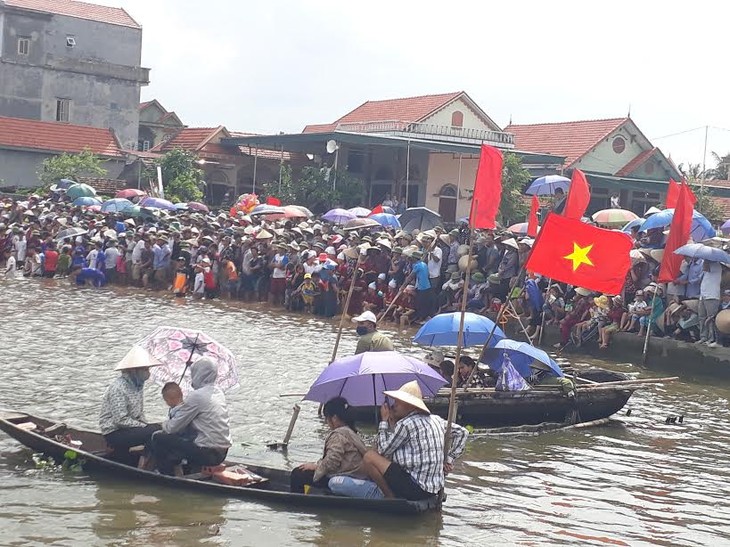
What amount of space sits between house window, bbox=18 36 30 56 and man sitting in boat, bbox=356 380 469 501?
52.3 meters

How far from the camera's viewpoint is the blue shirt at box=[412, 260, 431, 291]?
23.7 meters

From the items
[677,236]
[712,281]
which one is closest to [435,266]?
[677,236]

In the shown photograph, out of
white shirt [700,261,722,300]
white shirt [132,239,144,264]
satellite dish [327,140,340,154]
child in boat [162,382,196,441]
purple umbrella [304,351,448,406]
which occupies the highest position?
satellite dish [327,140,340,154]

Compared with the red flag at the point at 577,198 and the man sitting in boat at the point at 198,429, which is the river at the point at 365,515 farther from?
the red flag at the point at 577,198

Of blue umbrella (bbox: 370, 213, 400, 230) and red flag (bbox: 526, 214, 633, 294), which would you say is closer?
red flag (bbox: 526, 214, 633, 294)

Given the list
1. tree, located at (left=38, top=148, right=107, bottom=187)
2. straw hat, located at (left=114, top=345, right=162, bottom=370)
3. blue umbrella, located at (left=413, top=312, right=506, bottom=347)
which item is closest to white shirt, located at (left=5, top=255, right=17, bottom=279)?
tree, located at (left=38, top=148, right=107, bottom=187)

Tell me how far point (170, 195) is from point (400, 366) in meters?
34.2

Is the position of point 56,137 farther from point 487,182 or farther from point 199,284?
point 487,182

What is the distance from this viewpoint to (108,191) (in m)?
45.9

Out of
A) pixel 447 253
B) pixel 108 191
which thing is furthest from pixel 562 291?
pixel 108 191

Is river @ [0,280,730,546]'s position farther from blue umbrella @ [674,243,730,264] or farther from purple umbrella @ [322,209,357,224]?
purple umbrella @ [322,209,357,224]

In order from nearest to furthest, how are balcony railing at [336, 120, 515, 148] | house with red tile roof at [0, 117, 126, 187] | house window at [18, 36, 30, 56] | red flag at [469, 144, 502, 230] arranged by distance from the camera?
red flag at [469, 144, 502, 230] → balcony railing at [336, 120, 515, 148] → house with red tile roof at [0, 117, 126, 187] → house window at [18, 36, 30, 56]

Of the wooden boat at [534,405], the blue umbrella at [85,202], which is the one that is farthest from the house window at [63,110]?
the wooden boat at [534,405]

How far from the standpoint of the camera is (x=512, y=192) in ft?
129
